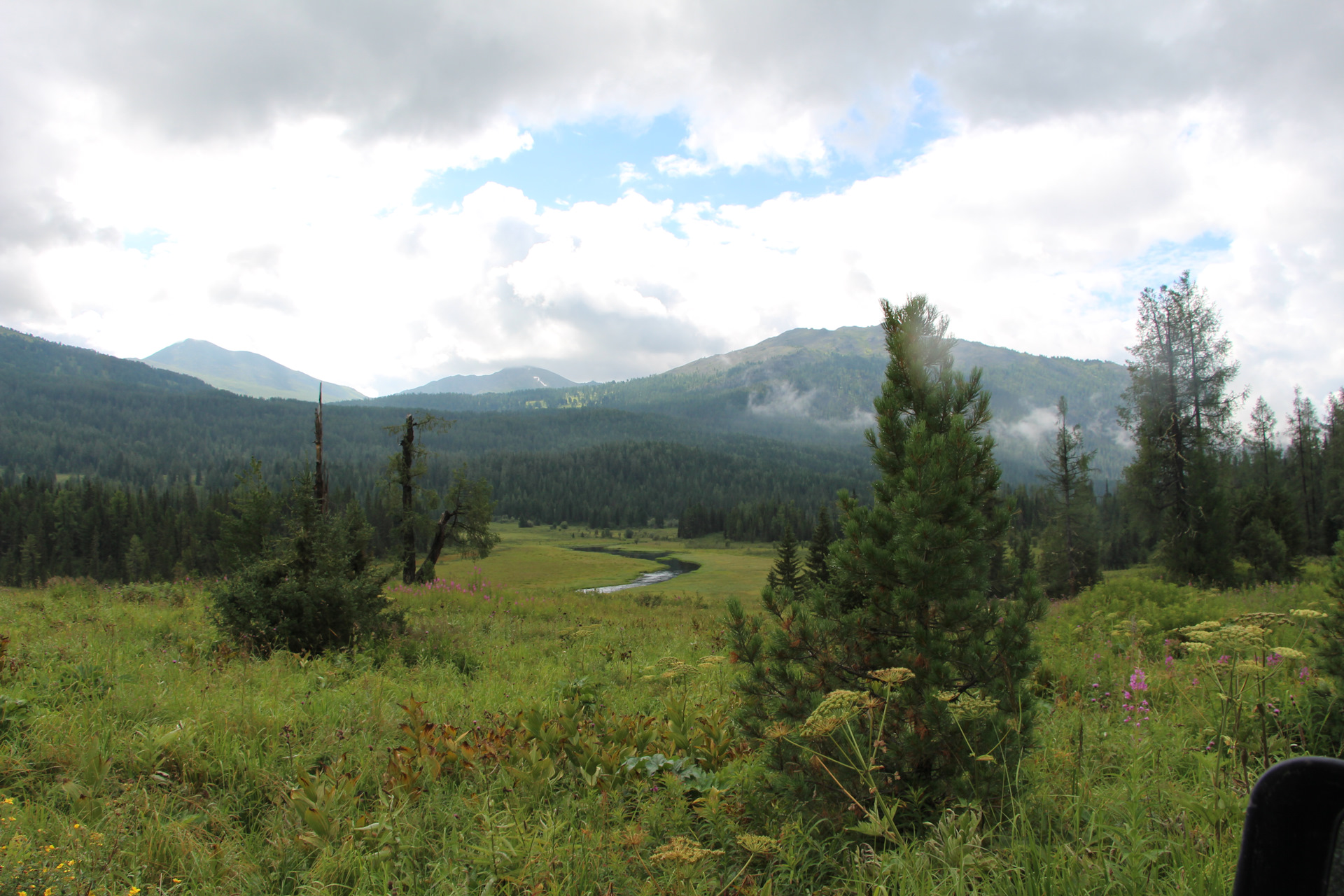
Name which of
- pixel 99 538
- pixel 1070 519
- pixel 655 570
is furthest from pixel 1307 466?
pixel 99 538

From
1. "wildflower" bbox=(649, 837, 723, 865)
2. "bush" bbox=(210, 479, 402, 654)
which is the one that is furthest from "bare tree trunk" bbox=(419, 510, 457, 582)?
"wildflower" bbox=(649, 837, 723, 865)

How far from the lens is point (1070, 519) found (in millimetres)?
37156

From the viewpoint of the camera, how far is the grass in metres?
3.06

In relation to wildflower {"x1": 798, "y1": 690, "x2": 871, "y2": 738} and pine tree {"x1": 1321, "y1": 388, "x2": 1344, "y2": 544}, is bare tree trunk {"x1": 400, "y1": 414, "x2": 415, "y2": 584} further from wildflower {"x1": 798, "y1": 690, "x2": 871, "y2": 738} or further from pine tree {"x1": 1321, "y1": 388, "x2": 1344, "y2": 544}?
pine tree {"x1": 1321, "y1": 388, "x2": 1344, "y2": 544}

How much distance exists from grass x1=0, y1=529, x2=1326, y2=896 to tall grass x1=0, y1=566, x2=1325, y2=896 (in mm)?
23

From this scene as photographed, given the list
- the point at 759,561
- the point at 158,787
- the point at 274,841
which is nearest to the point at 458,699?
the point at 158,787

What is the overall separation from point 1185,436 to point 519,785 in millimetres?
29486

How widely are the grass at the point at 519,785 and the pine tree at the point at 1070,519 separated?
2932 centimetres

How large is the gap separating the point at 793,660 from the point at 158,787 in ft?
15.3

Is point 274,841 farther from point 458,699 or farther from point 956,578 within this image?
point 956,578

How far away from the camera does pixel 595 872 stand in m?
3.28

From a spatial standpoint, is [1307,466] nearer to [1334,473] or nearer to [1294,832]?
[1334,473]

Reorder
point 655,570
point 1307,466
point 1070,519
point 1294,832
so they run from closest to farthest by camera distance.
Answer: point 1294,832
point 1070,519
point 1307,466
point 655,570

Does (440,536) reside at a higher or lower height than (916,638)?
lower
